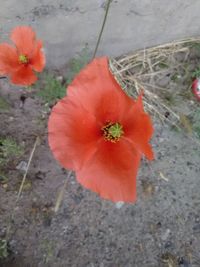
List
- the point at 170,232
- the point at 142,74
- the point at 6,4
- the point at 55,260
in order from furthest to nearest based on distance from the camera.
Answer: the point at 142,74 → the point at 170,232 → the point at 55,260 → the point at 6,4

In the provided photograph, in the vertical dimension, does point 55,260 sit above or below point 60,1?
below

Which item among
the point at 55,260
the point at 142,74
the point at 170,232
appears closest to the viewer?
the point at 55,260

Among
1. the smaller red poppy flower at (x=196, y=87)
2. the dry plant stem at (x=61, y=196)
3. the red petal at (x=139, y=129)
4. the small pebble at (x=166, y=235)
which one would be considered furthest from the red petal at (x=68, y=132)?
the smaller red poppy flower at (x=196, y=87)

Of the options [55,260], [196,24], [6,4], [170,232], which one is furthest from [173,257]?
[6,4]

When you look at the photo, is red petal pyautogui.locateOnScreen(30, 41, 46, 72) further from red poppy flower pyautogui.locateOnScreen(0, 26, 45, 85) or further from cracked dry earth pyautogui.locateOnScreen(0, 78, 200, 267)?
cracked dry earth pyautogui.locateOnScreen(0, 78, 200, 267)

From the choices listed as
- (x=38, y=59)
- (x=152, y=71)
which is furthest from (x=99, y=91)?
(x=152, y=71)

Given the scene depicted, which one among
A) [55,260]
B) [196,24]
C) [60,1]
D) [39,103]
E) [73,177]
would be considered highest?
[60,1]

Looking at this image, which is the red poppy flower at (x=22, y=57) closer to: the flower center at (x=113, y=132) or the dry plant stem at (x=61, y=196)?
the flower center at (x=113, y=132)

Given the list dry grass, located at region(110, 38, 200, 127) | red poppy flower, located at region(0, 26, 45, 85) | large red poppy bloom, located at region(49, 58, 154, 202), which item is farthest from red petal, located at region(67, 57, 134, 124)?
dry grass, located at region(110, 38, 200, 127)

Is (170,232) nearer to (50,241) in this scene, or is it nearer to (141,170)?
(141,170)
